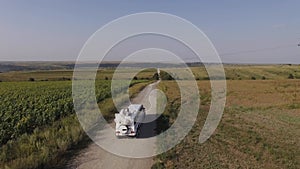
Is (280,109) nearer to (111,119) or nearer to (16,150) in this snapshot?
(111,119)

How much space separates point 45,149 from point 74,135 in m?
2.86

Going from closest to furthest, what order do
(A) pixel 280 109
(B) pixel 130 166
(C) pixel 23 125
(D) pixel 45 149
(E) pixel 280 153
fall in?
(B) pixel 130 166 < (D) pixel 45 149 < (E) pixel 280 153 < (C) pixel 23 125 < (A) pixel 280 109

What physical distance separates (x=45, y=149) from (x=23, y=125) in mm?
6306

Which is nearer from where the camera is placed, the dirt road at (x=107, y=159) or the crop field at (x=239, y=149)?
the dirt road at (x=107, y=159)

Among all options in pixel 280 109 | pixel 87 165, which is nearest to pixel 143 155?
pixel 87 165

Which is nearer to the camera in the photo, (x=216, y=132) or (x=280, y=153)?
(x=280, y=153)

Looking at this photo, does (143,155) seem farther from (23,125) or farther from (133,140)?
(23,125)

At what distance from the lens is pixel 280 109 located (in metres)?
30.1

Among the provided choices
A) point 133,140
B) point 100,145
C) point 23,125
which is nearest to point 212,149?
point 133,140

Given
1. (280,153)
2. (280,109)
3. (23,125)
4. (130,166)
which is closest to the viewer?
(130,166)

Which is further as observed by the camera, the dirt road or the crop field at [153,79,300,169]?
the crop field at [153,79,300,169]

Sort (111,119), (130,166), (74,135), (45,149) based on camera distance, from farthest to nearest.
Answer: (111,119), (74,135), (45,149), (130,166)

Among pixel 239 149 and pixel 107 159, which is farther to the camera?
pixel 239 149

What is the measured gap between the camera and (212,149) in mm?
12680
